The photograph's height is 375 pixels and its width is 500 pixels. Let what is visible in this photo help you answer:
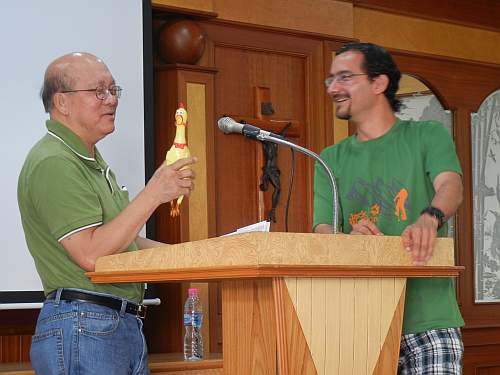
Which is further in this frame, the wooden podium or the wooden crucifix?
the wooden crucifix

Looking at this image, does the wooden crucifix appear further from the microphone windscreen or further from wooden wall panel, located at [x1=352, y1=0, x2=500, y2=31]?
the microphone windscreen

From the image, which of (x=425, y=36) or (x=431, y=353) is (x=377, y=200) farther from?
(x=425, y=36)

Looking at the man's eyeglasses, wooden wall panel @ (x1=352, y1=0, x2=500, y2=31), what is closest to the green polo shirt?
the man's eyeglasses

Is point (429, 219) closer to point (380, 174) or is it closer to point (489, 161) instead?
point (380, 174)

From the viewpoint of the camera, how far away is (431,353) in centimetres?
240

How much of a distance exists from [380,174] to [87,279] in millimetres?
791

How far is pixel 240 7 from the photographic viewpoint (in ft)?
15.5

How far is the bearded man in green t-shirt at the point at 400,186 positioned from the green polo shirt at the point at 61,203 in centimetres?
59

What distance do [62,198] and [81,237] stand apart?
0.34 feet

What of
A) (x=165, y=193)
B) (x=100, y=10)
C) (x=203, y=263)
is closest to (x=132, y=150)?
(x=100, y=10)

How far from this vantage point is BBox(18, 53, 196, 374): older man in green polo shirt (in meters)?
2.31

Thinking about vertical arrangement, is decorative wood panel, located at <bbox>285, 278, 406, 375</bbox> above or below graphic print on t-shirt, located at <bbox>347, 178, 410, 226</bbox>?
below

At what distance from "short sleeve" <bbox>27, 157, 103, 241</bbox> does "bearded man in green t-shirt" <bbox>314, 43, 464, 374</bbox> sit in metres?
0.63

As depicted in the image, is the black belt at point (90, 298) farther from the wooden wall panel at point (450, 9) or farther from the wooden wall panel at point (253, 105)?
the wooden wall panel at point (450, 9)
